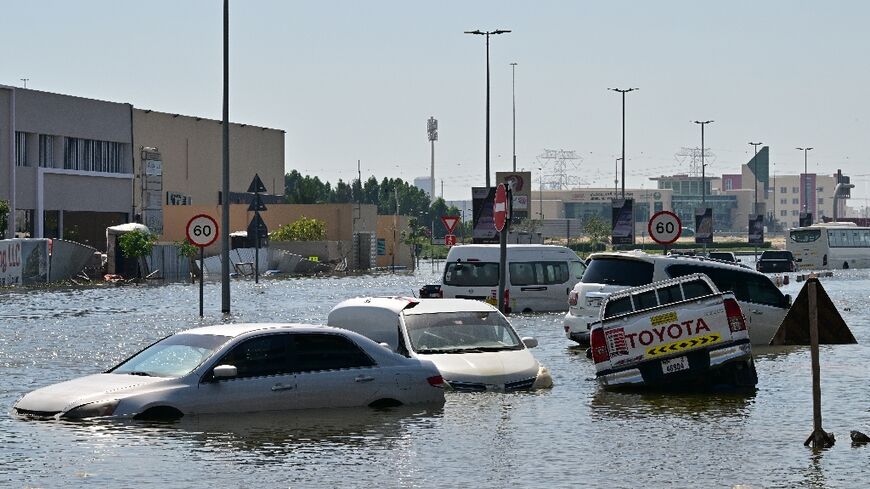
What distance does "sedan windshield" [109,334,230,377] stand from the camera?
16500 mm

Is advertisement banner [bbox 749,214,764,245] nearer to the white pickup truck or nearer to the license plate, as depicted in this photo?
the white pickup truck

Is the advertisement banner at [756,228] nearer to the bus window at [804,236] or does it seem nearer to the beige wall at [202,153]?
the bus window at [804,236]

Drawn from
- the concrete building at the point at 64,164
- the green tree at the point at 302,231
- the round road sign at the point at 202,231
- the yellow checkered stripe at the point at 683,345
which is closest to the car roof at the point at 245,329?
the yellow checkered stripe at the point at 683,345

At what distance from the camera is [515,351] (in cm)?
2017

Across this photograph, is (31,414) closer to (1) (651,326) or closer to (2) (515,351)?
(2) (515,351)

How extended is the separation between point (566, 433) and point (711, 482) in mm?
3681

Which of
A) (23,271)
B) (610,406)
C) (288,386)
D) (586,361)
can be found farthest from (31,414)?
(23,271)

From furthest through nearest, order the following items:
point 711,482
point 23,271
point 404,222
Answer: point 404,222
point 23,271
point 711,482

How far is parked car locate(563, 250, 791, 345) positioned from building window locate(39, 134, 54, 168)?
6066 cm

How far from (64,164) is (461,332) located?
6963 cm

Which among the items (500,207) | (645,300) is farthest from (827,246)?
(645,300)

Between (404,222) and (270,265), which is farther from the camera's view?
(404,222)

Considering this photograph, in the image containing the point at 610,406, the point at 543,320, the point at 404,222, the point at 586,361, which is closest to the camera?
the point at 610,406

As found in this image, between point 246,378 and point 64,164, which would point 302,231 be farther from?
point 246,378
